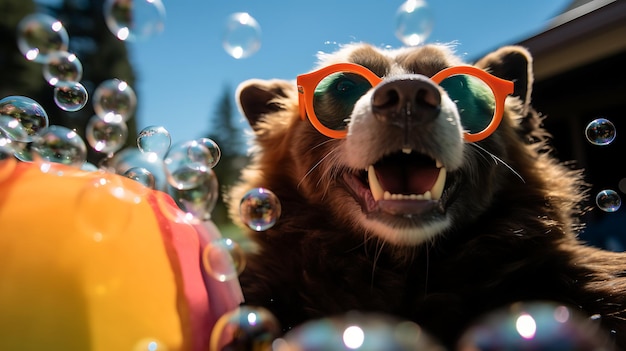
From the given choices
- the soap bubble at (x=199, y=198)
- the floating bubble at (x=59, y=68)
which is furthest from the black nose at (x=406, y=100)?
the floating bubble at (x=59, y=68)

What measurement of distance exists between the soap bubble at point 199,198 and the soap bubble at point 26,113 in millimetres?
751

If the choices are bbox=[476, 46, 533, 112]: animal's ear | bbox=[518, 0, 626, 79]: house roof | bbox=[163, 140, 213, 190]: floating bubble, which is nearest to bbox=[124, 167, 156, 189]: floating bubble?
bbox=[163, 140, 213, 190]: floating bubble

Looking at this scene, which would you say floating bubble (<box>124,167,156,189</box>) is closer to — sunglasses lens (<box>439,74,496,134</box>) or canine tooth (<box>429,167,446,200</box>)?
canine tooth (<box>429,167,446,200</box>)

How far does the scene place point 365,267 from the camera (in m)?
1.96

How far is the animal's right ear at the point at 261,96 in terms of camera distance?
9.05 feet

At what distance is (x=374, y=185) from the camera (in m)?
1.96

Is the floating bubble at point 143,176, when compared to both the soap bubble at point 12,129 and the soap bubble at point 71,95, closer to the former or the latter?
the soap bubble at point 12,129

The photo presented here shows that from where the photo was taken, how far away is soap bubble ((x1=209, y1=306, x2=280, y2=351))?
1.29 m

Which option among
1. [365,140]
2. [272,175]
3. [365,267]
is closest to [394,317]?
[365,267]

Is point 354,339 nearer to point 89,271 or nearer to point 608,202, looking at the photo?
point 89,271

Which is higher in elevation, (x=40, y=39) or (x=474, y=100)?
(x=474, y=100)

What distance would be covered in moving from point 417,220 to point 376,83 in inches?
22.9

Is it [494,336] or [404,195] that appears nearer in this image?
[494,336]

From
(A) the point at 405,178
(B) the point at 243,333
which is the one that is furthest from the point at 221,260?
(A) the point at 405,178
